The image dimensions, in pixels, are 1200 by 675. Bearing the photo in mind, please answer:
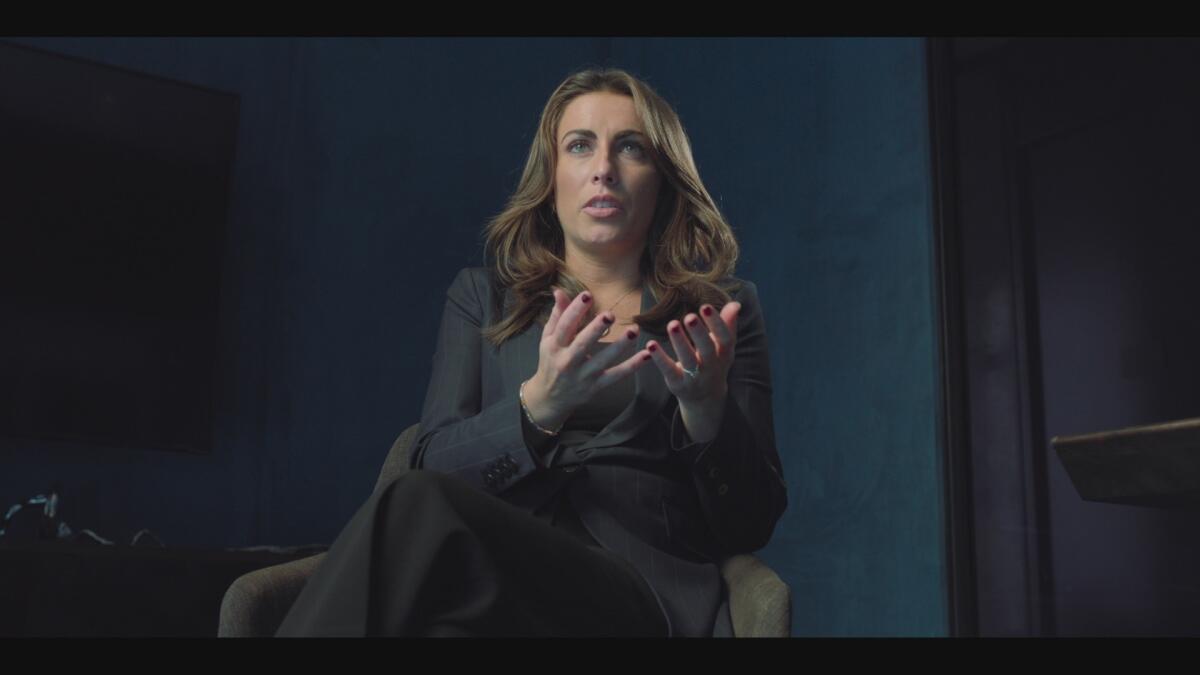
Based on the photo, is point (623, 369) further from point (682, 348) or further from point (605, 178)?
point (605, 178)

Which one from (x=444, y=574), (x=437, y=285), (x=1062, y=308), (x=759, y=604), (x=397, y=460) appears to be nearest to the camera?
(x=444, y=574)

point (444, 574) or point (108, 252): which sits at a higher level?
point (108, 252)

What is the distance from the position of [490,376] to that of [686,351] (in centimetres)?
42

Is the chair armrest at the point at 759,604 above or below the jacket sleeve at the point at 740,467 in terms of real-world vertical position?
below

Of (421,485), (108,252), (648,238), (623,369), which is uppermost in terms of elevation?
(108,252)

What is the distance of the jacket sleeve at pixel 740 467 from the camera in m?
1.55

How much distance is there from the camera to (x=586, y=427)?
1679 millimetres

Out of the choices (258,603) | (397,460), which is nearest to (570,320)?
(258,603)

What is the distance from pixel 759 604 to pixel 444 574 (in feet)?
1.54

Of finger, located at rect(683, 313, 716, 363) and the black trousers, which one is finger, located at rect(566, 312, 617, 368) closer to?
finger, located at rect(683, 313, 716, 363)

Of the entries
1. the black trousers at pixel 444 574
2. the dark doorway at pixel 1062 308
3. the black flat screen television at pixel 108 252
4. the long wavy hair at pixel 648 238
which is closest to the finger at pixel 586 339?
the black trousers at pixel 444 574

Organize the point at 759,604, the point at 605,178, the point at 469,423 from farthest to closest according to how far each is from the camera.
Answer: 1. the point at 605,178
2. the point at 469,423
3. the point at 759,604

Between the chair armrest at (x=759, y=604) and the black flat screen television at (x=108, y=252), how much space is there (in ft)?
5.91

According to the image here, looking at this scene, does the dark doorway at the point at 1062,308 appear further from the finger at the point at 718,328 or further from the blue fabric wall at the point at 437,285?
the finger at the point at 718,328
